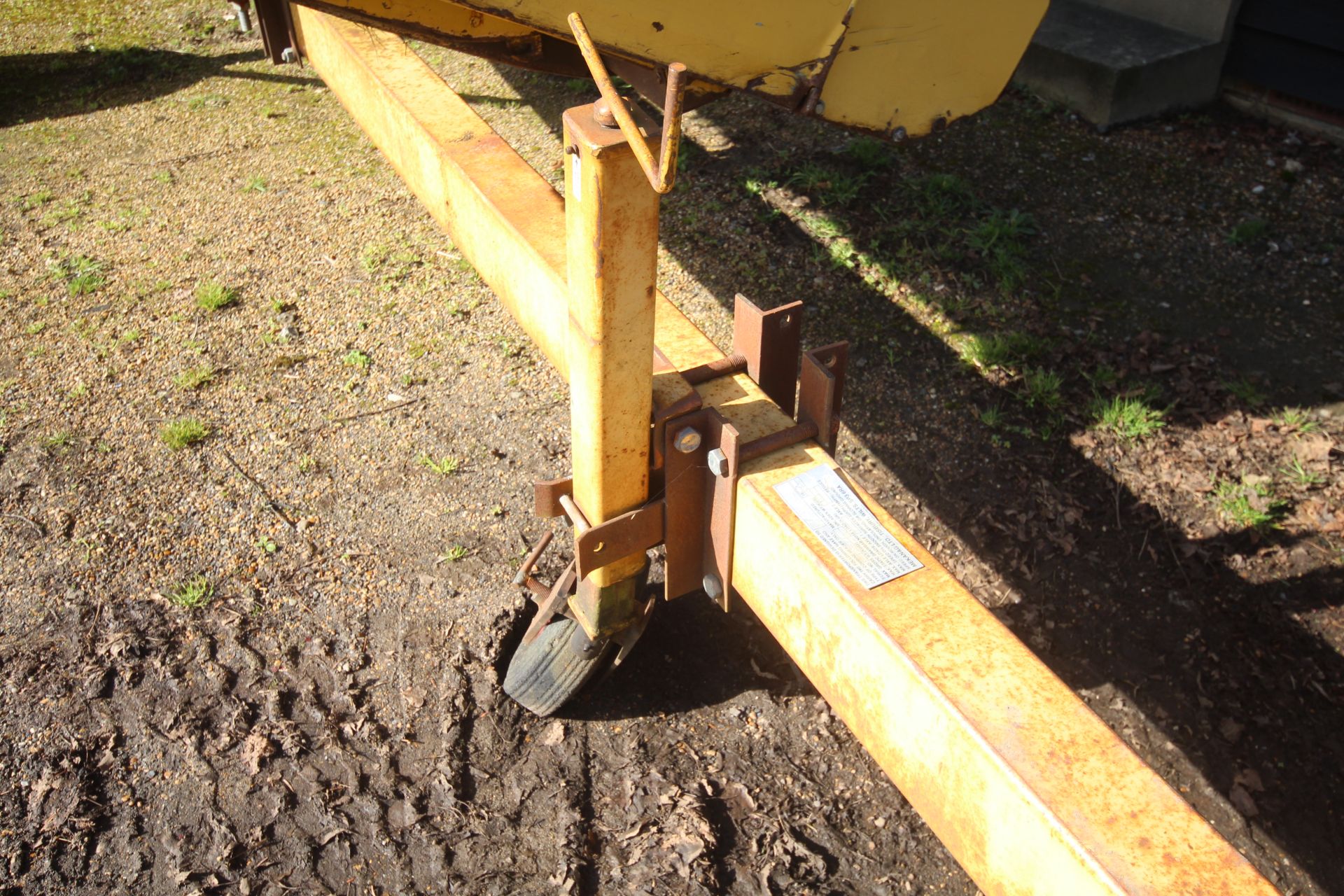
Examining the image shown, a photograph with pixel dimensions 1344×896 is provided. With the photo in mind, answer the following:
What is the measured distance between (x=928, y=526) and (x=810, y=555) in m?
1.67

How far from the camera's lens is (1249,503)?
3318 millimetres

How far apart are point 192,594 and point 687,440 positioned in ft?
5.64

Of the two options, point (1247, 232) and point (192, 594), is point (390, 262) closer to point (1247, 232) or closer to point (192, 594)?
point (192, 594)

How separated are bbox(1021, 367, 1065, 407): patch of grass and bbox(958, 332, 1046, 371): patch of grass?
129 mm

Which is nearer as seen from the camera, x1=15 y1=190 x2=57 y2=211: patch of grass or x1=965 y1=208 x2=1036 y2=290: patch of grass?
x1=965 y1=208 x2=1036 y2=290: patch of grass

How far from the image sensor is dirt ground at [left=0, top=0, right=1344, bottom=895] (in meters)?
2.45

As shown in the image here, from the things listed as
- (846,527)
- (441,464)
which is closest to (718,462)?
→ (846,527)

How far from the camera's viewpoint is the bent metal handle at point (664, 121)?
1409mm

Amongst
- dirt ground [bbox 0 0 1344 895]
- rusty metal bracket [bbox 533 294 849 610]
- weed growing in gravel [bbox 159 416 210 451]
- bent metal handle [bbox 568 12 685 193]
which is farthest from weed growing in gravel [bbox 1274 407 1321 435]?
weed growing in gravel [bbox 159 416 210 451]

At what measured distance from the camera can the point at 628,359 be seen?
1.81 meters

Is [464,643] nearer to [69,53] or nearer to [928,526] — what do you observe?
[928,526]

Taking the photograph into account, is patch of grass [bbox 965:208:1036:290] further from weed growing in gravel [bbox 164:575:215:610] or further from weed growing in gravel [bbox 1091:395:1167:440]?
weed growing in gravel [bbox 164:575:215:610]

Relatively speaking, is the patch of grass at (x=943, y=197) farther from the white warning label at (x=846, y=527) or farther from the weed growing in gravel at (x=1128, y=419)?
the white warning label at (x=846, y=527)

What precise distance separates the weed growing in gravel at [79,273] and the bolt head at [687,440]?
320cm
